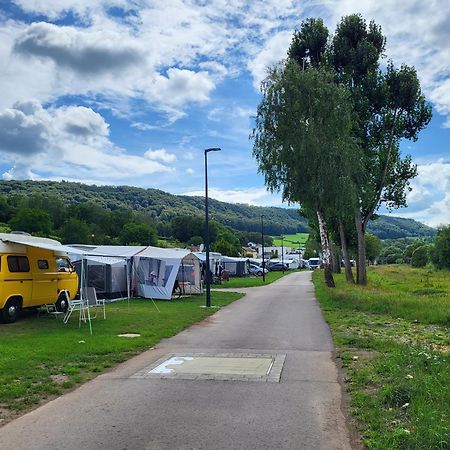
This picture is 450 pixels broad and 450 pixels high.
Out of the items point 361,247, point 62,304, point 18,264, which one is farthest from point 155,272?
point 361,247

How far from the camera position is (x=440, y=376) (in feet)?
22.2

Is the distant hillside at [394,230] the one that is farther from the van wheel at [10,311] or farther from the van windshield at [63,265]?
the van wheel at [10,311]

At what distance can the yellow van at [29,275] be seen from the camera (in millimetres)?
14039

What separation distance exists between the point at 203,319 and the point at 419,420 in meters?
11.1

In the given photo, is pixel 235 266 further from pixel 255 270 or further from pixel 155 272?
pixel 155 272

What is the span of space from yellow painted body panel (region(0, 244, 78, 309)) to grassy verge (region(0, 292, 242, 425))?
700 millimetres

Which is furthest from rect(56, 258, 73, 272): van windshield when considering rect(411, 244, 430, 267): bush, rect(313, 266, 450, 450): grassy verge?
rect(411, 244, 430, 267): bush

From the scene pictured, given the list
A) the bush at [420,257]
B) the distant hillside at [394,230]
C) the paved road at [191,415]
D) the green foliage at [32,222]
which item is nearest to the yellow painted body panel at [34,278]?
the paved road at [191,415]

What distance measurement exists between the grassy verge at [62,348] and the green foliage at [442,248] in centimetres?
4754

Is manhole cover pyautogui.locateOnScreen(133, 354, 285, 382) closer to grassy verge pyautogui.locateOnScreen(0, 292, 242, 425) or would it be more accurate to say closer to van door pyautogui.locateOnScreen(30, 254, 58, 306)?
grassy verge pyautogui.locateOnScreen(0, 292, 242, 425)

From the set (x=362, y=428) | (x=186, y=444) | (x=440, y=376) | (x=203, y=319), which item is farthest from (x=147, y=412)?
(x=203, y=319)

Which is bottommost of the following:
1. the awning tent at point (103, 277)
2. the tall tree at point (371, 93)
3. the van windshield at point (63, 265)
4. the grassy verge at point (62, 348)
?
the grassy verge at point (62, 348)

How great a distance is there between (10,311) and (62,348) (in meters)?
4.99

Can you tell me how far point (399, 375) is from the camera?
7027 millimetres
